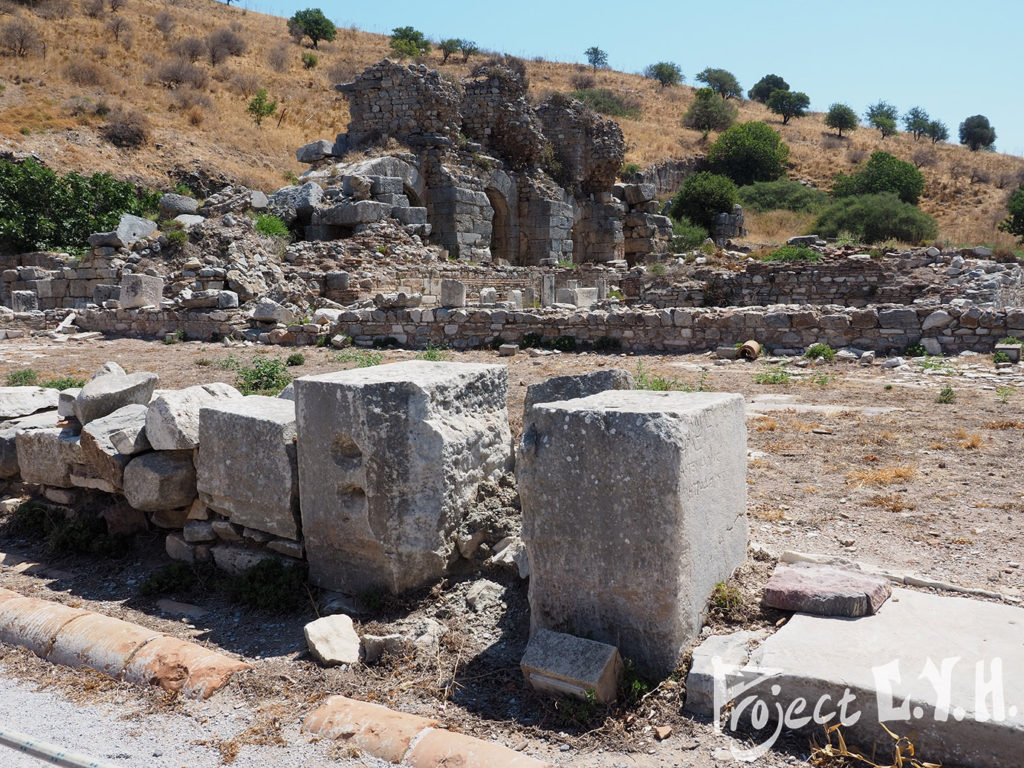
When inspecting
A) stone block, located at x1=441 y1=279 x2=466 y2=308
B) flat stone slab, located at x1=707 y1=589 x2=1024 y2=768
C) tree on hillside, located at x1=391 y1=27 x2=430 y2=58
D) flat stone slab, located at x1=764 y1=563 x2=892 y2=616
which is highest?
tree on hillside, located at x1=391 y1=27 x2=430 y2=58

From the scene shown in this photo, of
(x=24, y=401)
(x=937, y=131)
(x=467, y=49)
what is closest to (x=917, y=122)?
(x=937, y=131)

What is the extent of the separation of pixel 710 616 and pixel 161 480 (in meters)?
3.15

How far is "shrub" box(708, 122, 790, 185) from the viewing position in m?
43.1

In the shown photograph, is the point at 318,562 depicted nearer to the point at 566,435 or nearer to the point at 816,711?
the point at 566,435

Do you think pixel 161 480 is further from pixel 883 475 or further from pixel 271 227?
pixel 271 227

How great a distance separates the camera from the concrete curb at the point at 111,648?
326cm

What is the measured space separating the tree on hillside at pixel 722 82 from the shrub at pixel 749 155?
21.1m

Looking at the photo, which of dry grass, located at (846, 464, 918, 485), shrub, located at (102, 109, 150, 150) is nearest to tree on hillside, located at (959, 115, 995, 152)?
shrub, located at (102, 109, 150, 150)

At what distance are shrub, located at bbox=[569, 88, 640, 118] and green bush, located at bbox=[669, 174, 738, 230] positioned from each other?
18.1m

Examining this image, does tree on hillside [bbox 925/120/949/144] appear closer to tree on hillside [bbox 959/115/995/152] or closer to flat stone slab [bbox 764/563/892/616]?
tree on hillside [bbox 959/115/995/152]

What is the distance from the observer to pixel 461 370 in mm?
4066

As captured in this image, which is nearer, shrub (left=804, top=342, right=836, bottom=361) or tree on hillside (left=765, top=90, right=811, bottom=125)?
shrub (left=804, top=342, right=836, bottom=361)

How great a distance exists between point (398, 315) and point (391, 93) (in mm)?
10930

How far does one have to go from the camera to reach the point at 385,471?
145 inches
